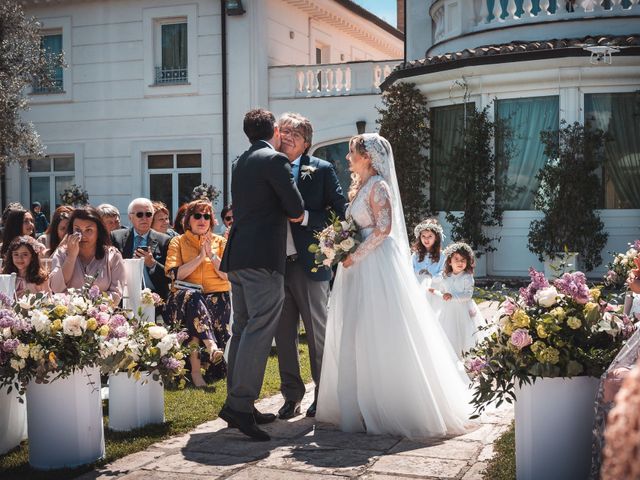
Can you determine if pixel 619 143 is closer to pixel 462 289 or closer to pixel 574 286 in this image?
pixel 462 289

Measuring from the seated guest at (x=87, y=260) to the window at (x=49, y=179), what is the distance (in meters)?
16.2

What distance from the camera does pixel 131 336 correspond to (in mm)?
5523

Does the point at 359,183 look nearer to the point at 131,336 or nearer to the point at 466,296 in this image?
the point at 131,336

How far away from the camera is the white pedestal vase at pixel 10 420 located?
560 cm

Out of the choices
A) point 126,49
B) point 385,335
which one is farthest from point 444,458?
point 126,49

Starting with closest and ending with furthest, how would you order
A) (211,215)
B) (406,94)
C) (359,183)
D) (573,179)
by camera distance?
(359,183)
(211,215)
(573,179)
(406,94)

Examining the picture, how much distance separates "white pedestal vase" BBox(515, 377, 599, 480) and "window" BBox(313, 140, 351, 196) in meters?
15.8

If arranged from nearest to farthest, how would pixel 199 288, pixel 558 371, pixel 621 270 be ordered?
pixel 558 371, pixel 199 288, pixel 621 270

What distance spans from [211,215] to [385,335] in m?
2.81

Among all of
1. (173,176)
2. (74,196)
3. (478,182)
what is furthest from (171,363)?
(74,196)

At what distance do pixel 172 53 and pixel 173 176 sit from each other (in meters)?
3.03

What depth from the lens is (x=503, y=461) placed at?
5090 millimetres

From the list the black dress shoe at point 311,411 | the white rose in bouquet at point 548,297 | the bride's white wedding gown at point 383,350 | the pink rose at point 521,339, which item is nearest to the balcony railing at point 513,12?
the bride's white wedding gown at point 383,350

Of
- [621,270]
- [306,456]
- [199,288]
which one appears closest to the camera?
[306,456]
